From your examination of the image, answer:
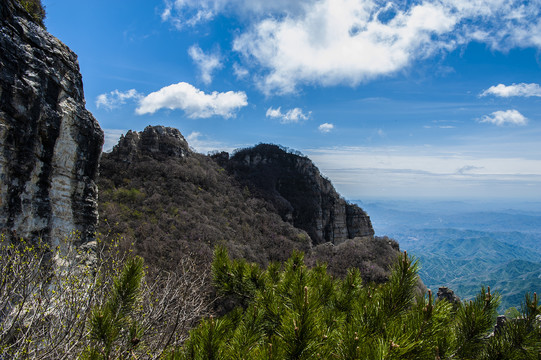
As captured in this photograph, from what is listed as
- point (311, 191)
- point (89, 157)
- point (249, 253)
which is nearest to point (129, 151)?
point (249, 253)

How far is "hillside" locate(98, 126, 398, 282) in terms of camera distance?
21.7 metres

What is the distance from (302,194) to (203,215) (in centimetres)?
2667

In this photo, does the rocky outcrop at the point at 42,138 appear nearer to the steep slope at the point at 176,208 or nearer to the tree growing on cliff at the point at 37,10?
the tree growing on cliff at the point at 37,10

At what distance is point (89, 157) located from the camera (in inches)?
490

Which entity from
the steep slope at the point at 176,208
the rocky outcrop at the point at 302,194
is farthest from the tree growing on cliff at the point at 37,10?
the rocky outcrop at the point at 302,194

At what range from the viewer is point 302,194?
51625 millimetres

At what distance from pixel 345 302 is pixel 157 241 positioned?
62.7 feet

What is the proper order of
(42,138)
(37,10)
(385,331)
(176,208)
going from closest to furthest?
(385,331)
(42,138)
(37,10)
(176,208)

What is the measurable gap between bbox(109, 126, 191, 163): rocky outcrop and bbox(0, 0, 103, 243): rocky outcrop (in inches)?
819

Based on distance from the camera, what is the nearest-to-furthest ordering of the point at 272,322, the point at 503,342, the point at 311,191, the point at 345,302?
the point at 503,342, the point at 272,322, the point at 345,302, the point at 311,191

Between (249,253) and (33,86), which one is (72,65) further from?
→ (249,253)

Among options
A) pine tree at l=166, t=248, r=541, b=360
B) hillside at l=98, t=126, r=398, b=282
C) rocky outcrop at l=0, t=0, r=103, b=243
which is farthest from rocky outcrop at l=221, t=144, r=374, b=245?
pine tree at l=166, t=248, r=541, b=360

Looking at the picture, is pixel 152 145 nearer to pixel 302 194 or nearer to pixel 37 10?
pixel 37 10

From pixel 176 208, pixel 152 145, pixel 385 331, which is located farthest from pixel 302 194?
pixel 385 331
